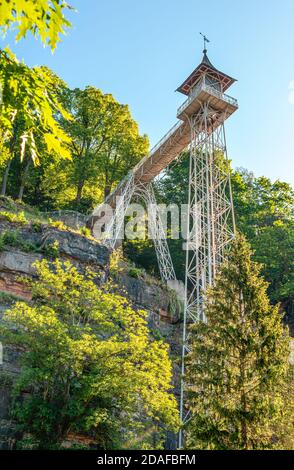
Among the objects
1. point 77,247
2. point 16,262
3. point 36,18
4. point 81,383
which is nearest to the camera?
point 36,18

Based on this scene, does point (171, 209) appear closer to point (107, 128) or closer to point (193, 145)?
point (107, 128)

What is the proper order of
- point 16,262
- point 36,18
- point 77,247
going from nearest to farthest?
point 36,18, point 16,262, point 77,247

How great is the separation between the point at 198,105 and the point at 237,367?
14.3 metres

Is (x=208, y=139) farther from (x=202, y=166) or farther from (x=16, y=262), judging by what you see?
(x=16, y=262)

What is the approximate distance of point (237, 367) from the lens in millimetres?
9289

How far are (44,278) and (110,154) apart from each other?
19305mm

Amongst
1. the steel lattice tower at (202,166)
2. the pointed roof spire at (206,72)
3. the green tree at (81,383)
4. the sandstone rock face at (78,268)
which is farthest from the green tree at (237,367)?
the pointed roof spire at (206,72)

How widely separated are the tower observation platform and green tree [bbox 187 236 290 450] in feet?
36.3

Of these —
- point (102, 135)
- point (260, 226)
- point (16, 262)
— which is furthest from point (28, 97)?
point (260, 226)

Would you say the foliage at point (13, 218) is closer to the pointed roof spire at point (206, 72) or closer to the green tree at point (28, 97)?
the pointed roof spire at point (206, 72)

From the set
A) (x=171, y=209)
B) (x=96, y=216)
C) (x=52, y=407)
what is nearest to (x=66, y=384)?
(x=52, y=407)

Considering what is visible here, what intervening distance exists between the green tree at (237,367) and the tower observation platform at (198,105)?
36.3ft

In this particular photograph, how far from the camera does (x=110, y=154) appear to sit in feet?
96.1
